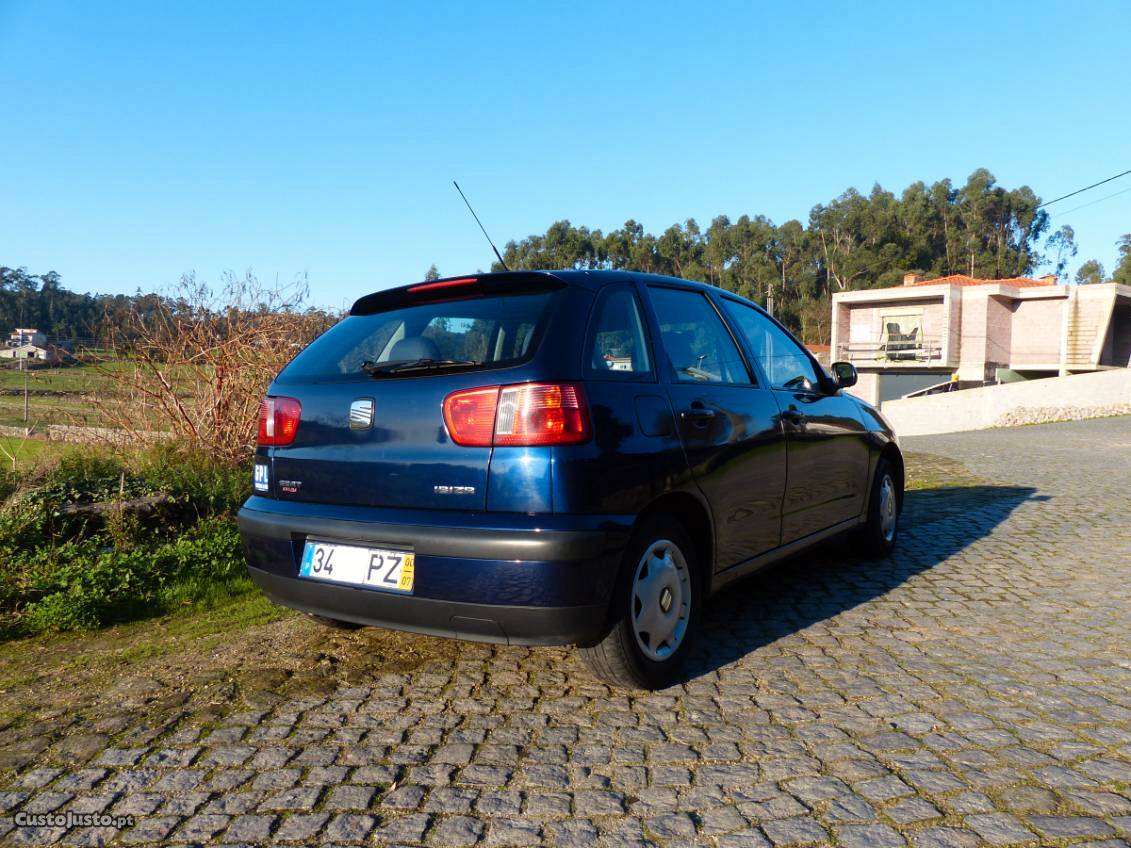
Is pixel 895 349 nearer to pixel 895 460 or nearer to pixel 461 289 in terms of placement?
pixel 895 460

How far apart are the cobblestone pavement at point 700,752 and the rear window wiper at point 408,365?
1285 millimetres

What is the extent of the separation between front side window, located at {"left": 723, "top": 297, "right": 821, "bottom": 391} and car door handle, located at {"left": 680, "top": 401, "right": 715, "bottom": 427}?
871 millimetres

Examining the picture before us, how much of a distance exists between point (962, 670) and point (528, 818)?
2.17m

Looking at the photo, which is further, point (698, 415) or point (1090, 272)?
point (1090, 272)

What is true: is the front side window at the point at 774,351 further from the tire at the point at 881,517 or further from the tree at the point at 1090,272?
the tree at the point at 1090,272

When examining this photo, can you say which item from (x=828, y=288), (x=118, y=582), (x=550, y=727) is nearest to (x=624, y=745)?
(x=550, y=727)

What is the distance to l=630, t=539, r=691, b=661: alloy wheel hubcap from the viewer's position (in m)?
3.29

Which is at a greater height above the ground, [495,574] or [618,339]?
[618,339]

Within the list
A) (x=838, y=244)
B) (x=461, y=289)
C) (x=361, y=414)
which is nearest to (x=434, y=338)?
(x=461, y=289)

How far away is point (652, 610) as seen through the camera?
3.35 meters

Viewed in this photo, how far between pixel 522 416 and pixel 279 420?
1241 mm

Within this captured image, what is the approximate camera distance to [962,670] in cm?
366

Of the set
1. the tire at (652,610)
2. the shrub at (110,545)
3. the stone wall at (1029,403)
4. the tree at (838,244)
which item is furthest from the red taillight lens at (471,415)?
the tree at (838,244)

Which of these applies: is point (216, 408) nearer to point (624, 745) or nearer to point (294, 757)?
point (294, 757)
